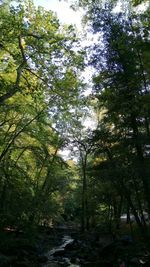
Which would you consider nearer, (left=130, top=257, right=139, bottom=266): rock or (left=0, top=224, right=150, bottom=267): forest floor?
(left=130, top=257, right=139, bottom=266): rock

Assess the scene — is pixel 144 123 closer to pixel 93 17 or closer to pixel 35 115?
pixel 93 17

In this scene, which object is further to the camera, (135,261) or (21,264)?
(21,264)

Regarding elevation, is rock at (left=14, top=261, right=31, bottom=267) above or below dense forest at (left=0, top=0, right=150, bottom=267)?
below

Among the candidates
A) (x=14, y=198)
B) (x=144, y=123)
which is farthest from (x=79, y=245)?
(x=144, y=123)

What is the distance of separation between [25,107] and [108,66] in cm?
590

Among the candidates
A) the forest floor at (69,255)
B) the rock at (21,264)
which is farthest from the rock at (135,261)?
the rock at (21,264)

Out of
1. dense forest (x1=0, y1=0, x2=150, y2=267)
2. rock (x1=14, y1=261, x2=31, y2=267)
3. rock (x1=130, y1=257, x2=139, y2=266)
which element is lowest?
rock (x1=14, y1=261, x2=31, y2=267)

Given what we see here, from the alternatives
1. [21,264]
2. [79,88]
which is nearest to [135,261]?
[21,264]

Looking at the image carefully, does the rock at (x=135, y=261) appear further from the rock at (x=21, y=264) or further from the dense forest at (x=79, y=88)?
the rock at (x=21, y=264)

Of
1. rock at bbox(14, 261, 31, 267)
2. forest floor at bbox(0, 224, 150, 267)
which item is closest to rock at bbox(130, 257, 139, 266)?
forest floor at bbox(0, 224, 150, 267)

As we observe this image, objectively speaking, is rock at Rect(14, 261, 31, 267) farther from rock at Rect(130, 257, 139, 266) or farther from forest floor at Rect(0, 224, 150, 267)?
rock at Rect(130, 257, 139, 266)

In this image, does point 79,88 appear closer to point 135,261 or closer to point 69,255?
point 135,261

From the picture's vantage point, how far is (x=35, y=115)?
827 inches

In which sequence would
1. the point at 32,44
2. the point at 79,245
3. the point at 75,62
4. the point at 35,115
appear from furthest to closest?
1. the point at 79,245
2. the point at 35,115
3. the point at 75,62
4. the point at 32,44
